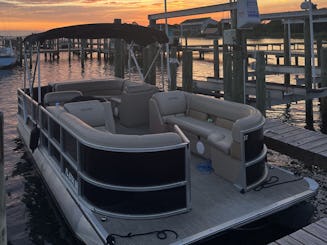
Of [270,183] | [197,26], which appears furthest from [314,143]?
[197,26]

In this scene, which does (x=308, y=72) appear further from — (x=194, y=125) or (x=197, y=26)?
(x=197, y=26)

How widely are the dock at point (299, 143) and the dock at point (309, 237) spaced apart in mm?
3025

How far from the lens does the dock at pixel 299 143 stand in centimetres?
773

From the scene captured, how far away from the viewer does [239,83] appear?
10484 mm

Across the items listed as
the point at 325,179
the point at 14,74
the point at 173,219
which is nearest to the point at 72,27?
the point at 173,219

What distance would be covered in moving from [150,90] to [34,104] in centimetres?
276

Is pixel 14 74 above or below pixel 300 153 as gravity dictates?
above

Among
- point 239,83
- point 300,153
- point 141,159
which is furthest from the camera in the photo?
point 239,83

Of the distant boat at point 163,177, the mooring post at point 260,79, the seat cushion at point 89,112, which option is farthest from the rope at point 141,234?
the mooring post at point 260,79

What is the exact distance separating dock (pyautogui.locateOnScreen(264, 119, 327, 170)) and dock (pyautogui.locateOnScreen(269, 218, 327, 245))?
3025mm

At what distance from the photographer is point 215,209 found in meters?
5.42

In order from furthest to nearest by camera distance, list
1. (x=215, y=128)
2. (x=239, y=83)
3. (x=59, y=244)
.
A: 1. (x=239, y=83)
2. (x=215, y=128)
3. (x=59, y=244)

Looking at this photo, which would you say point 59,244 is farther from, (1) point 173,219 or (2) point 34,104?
(2) point 34,104

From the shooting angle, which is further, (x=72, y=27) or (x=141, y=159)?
(x=72, y=27)
